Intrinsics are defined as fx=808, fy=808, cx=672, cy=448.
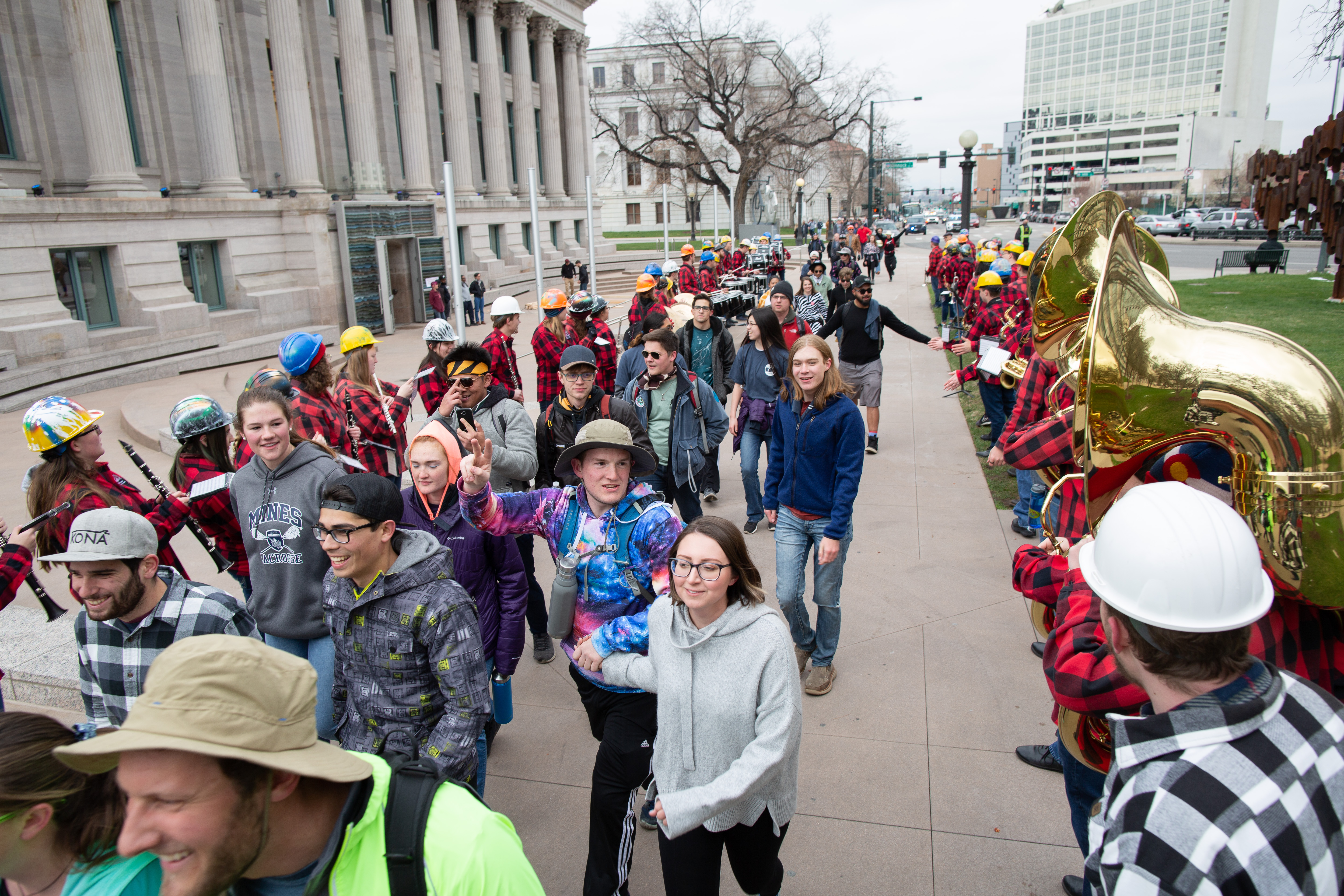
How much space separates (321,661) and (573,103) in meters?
40.2

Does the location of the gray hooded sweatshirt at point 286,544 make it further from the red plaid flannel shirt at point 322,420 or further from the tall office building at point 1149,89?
the tall office building at point 1149,89

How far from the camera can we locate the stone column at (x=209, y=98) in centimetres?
1745

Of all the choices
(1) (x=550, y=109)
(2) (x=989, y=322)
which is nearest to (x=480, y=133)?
(1) (x=550, y=109)

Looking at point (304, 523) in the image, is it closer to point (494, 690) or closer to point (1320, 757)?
point (494, 690)

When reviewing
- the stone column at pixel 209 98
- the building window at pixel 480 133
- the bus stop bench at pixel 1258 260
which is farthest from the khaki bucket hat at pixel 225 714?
the building window at pixel 480 133

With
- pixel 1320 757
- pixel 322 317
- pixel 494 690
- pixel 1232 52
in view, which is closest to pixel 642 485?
pixel 494 690

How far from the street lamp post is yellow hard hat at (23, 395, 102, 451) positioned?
57.2 ft

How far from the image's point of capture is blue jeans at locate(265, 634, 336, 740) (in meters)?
3.22

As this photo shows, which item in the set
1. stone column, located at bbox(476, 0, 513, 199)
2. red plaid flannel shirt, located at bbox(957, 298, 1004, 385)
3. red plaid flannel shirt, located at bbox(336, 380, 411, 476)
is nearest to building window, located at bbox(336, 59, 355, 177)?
stone column, located at bbox(476, 0, 513, 199)

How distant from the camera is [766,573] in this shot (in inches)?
247

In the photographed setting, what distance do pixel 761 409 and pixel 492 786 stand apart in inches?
155

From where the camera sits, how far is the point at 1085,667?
2236 millimetres

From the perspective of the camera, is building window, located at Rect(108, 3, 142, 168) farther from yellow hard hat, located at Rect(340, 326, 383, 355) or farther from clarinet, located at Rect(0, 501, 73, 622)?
clarinet, located at Rect(0, 501, 73, 622)

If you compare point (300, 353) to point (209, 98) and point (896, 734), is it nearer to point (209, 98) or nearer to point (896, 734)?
point (896, 734)
